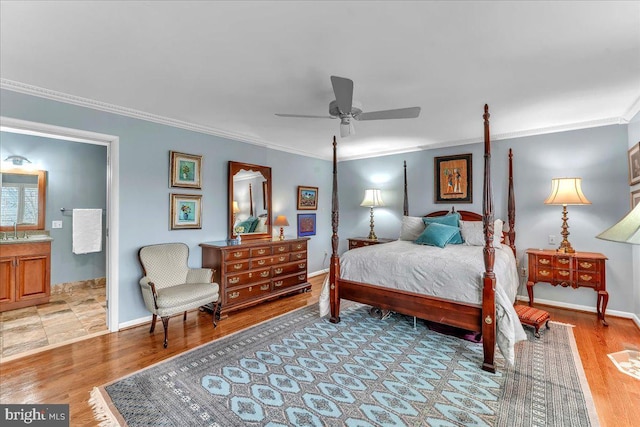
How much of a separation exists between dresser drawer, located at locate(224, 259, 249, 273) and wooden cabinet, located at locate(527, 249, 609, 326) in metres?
3.82

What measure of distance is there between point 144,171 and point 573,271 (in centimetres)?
542

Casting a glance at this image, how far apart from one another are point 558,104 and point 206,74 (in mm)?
3692

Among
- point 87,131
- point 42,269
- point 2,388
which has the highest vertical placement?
point 87,131

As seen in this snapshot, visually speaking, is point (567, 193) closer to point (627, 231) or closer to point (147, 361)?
point (627, 231)

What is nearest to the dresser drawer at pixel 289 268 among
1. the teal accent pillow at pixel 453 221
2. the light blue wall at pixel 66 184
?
→ the teal accent pillow at pixel 453 221

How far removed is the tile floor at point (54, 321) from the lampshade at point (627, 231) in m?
4.43

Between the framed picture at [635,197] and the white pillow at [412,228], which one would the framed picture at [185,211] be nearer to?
the white pillow at [412,228]

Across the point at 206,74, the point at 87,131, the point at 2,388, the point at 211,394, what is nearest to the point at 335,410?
the point at 211,394

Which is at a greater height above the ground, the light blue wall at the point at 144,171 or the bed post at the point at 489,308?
the light blue wall at the point at 144,171

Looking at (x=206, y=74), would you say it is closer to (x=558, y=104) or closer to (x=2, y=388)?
(x=2, y=388)

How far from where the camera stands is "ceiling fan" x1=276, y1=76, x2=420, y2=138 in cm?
223

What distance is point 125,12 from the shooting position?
174 cm

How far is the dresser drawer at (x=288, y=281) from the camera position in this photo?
4.46m

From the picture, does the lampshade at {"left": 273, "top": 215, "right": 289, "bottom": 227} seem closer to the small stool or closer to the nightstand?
the nightstand
